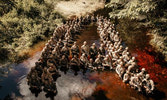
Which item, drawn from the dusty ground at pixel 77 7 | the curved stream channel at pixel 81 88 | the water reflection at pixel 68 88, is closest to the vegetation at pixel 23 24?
the curved stream channel at pixel 81 88

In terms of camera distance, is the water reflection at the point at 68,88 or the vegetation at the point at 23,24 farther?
the vegetation at the point at 23,24

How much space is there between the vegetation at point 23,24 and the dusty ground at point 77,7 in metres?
3.66

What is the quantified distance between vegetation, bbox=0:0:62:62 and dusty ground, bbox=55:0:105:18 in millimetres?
3656

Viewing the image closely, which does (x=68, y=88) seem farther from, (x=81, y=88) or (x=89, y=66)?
(x=89, y=66)

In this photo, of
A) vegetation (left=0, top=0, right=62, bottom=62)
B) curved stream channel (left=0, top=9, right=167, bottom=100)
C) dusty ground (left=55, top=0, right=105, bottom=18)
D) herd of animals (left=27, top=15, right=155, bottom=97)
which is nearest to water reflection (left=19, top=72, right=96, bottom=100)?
curved stream channel (left=0, top=9, right=167, bottom=100)

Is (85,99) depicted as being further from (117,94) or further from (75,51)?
(75,51)

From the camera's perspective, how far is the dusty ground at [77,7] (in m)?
23.2

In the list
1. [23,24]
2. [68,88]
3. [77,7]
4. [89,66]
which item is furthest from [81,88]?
[77,7]

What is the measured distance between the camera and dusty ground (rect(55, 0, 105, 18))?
2320 centimetres

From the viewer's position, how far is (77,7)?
2523cm

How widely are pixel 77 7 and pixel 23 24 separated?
37.7 feet

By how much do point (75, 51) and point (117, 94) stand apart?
16.1 ft

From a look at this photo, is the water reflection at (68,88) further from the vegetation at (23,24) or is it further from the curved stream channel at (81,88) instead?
the vegetation at (23,24)

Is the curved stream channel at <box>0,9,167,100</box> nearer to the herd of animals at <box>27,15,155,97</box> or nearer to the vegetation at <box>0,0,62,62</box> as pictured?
the herd of animals at <box>27,15,155,97</box>
